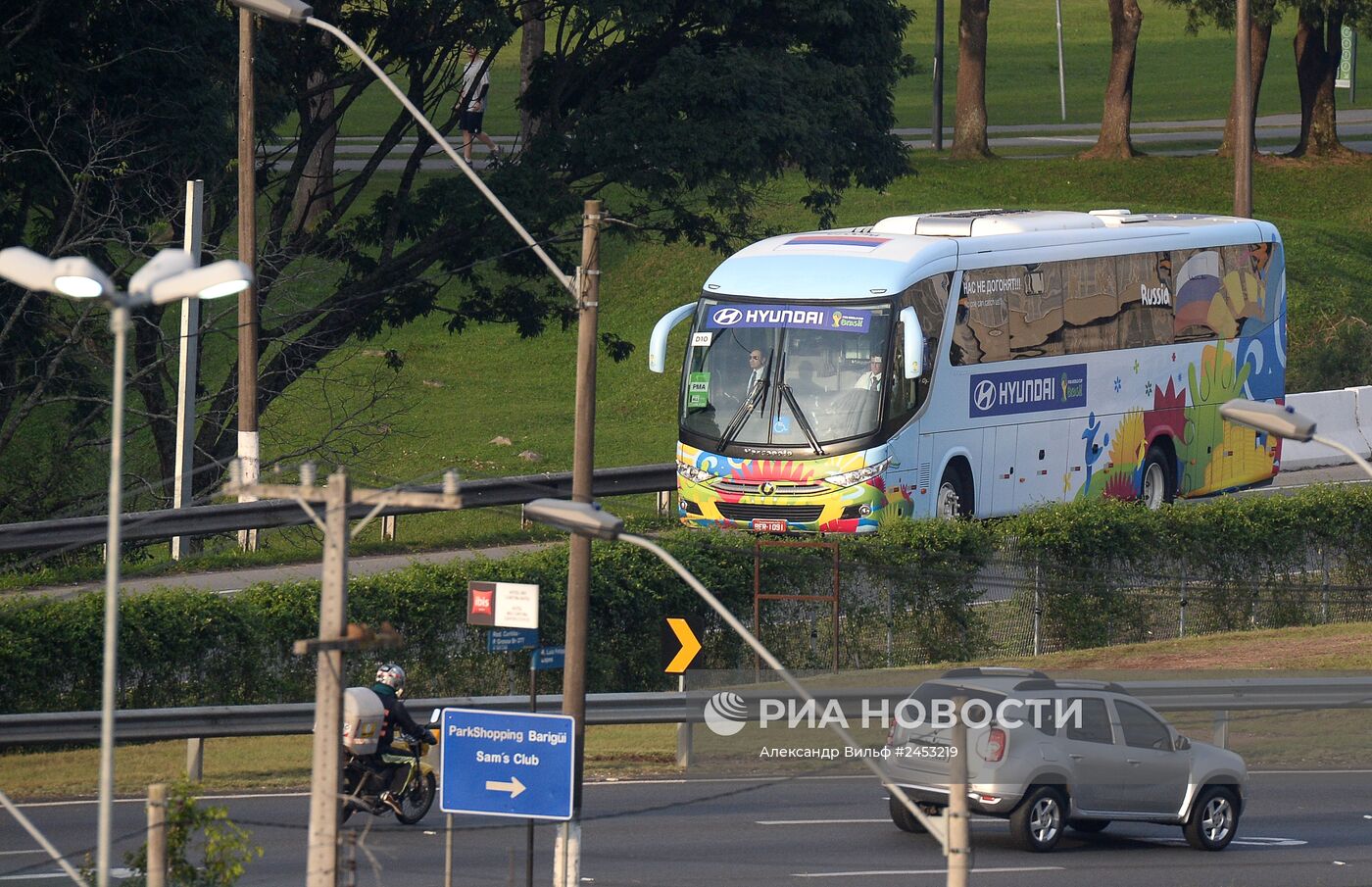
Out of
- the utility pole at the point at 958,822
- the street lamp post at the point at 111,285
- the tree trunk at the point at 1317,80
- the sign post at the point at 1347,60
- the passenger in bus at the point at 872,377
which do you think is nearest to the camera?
the street lamp post at the point at 111,285

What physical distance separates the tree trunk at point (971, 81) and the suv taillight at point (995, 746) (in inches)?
1609

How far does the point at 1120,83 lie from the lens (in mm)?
54125

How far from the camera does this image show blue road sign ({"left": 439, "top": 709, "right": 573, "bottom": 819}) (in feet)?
44.0

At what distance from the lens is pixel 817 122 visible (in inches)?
1122

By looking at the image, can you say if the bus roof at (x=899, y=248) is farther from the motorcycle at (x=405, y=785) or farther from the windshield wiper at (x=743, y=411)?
the motorcycle at (x=405, y=785)

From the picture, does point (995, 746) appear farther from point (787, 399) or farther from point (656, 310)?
point (656, 310)

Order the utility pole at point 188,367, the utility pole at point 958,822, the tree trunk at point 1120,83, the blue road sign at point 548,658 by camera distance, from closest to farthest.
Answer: the utility pole at point 958,822 → the blue road sign at point 548,658 → the utility pole at point 188,367 → the tree trunk at point 1120,83

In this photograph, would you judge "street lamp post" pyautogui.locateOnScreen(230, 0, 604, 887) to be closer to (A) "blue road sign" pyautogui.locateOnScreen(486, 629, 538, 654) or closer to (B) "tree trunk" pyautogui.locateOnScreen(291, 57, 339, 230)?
(A) "blue road sign" pyautogui.locateOnScreen(486, 629, 538, 654)

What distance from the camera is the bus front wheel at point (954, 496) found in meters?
24.9

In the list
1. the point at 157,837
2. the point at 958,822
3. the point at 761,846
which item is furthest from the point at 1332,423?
the point at 157,837

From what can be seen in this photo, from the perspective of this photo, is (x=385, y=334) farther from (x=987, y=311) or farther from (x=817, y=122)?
(x=987, y=311)

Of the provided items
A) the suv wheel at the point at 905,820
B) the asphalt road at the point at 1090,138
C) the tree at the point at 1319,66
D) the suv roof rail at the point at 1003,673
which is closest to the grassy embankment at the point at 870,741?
the suv wheel at the point at 905,820

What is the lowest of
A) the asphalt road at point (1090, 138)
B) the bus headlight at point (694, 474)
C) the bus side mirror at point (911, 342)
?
the bus headlight at point (694, 474)

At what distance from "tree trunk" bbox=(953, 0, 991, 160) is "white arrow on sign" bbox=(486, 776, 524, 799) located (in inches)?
1698
